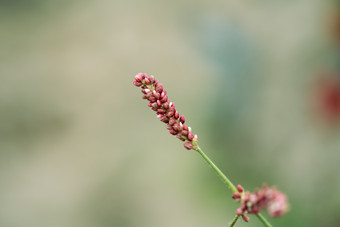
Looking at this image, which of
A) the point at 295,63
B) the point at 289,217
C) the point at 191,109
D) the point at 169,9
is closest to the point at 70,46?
the point at 169,9

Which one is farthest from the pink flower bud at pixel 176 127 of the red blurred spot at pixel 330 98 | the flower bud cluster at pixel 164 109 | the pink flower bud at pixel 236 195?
the red blurred spot at pixel 330 98

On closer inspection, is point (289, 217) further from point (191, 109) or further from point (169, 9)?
point (169, 9)

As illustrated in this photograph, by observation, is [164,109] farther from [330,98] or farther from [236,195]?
[330,98]

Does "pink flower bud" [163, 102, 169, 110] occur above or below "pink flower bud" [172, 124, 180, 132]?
above

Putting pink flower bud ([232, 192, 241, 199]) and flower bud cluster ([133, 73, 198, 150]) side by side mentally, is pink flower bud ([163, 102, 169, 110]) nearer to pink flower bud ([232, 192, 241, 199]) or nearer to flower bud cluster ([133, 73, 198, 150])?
flower bud cluster ([133, 73, 198, 150])

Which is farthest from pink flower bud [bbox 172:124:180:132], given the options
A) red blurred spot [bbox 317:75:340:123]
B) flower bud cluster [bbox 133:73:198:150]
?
red blurred spot [bbox 317:75:340:123]

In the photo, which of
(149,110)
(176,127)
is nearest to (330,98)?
(176,127)

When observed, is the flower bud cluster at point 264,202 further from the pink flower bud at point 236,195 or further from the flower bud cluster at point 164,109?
the flower bud cluster at point 164,109
